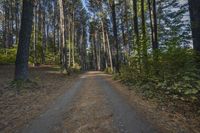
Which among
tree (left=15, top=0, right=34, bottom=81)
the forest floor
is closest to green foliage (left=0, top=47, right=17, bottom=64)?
tree (left=15, top=0, right=34, bottom=81)

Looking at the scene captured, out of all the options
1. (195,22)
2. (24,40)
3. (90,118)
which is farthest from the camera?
(24,40)

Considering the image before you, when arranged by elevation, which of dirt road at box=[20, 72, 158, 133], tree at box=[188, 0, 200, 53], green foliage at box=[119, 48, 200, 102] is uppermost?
tree at box=[188, 0, 200, 53]

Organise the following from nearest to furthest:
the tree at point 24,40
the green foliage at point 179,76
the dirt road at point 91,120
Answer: the dirt road at point 91,120 < the green foliage at point 179,76 < the tree at point 24,40

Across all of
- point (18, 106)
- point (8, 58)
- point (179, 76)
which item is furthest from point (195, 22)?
point (8, 58)

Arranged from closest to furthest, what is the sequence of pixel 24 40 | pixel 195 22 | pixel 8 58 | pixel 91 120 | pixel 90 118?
1. pixel 91 120
2. pixel 90 118
3. pixel 195 22
4. pixel 24 40
5. pixel 8 58

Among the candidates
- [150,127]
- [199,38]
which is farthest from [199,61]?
[150,127]

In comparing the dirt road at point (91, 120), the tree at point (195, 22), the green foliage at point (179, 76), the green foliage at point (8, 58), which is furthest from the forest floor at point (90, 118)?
the green foliage at point (8, 58)

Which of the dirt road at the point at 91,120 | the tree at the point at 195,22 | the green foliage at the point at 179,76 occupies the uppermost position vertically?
A: the tree at the point at 195,22

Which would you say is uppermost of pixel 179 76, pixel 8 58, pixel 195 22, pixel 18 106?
pixel 8 58

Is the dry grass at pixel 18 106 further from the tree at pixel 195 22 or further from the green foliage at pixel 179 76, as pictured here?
the tree at pixel 195 22

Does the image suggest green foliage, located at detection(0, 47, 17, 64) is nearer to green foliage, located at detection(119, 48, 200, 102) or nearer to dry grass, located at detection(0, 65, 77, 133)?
dry grass, located at detection(0, 65, 77, 133)

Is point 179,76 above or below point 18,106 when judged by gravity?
above

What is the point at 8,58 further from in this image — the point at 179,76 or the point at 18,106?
the point at 179,76

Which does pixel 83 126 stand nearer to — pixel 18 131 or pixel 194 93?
pixel 18 131
